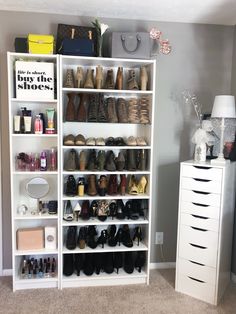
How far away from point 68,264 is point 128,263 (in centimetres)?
52

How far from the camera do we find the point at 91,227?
2.70 meters

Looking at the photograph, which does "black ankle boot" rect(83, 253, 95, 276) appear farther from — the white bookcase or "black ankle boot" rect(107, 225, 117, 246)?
"black ankle boot" rect(107, 225, 117, 246)

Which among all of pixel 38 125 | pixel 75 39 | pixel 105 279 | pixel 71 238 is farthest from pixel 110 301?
pixel 75 39

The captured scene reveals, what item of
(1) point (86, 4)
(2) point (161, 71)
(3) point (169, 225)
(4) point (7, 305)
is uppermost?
(1) point (86, 4)

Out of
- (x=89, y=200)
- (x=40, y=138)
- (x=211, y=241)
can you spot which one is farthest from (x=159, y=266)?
(x=40, y=138)

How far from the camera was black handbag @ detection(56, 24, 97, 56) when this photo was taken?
2.36 m

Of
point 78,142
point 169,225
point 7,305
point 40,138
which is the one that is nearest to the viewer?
point 7,305

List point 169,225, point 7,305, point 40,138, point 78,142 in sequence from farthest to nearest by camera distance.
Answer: point 169,225 → point 40,138 → point 78,142 → point 7,305

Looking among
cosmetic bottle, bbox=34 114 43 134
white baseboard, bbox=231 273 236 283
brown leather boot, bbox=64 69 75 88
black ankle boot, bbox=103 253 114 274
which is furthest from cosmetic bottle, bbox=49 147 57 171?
white baseboard, bbox=231 273 236 283

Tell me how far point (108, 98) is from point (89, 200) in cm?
92

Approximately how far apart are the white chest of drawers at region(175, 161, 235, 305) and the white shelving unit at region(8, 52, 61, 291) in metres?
1.04

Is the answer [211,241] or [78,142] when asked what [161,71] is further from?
[211,241]

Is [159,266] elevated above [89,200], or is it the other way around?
[89,200]

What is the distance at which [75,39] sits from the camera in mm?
2387
